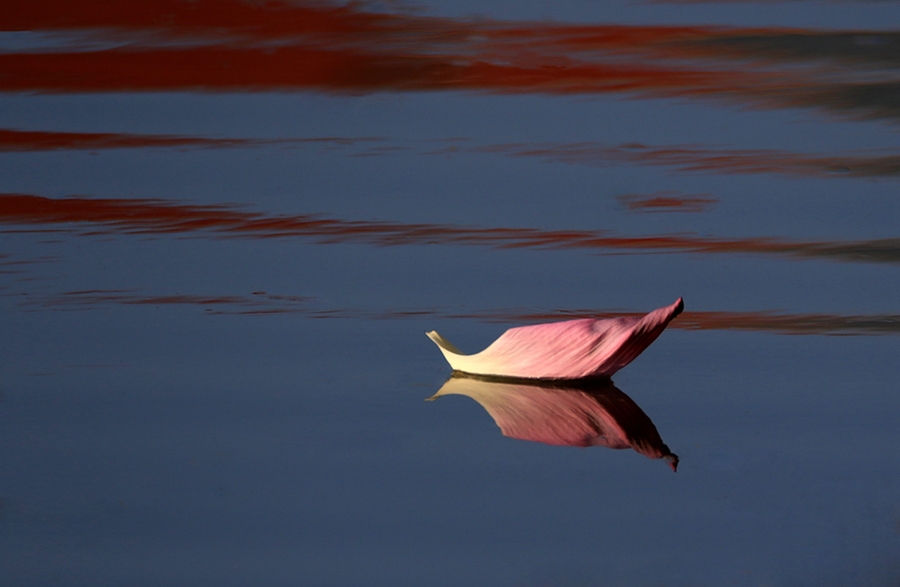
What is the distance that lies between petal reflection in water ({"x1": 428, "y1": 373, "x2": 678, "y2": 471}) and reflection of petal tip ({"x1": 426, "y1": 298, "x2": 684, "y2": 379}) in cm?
1

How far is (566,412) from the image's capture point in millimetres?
691

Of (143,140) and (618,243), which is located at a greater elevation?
(143,140)

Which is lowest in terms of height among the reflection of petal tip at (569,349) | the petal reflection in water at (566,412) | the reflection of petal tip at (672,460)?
the reflection of petal tip at (672,460)

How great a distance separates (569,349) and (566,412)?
8 cm

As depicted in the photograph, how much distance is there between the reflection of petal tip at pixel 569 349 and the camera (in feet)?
2.42

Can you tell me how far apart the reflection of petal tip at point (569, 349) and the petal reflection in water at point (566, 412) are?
0.04ft

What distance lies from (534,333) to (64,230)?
36.0 inches

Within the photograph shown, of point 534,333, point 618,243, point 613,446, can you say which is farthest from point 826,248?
point 613,446

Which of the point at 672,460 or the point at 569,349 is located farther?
the point at 569,349

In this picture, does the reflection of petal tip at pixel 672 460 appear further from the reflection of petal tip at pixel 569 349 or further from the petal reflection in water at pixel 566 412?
the reflection of petal tip at pixel 569 349

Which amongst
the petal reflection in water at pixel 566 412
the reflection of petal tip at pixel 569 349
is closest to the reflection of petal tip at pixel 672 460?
the petal reflection in water at pixel 566 412

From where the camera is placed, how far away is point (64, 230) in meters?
1.42

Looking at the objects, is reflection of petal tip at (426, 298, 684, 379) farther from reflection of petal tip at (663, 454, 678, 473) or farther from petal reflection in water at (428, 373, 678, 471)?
reflection of petal tip at (663, 454, 678, 473)

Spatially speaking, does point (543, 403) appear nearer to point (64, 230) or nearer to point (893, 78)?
point (64, 230)
